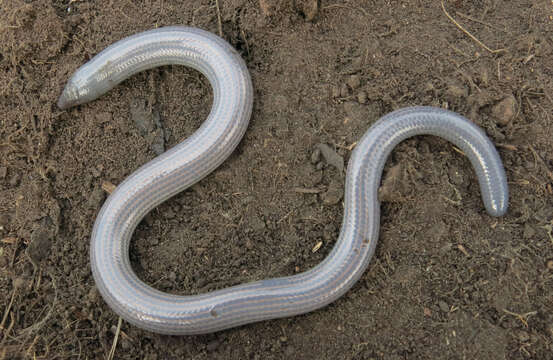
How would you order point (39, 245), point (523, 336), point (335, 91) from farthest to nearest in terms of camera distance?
1. point (335, 91)
2. point (39, 245)
3. point (523, 336)

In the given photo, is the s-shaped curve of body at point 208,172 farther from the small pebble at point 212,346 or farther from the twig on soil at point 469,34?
the twig on soil at point 469,34

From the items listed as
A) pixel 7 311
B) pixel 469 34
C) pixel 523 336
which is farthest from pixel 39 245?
pixel 469 34

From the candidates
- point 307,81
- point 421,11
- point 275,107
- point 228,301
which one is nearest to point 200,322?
point 228,301

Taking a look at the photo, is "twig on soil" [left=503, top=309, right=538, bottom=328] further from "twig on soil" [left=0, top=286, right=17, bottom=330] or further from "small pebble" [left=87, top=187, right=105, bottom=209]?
"twig on soil" [left=0, top=286, right=17, bottom=330]

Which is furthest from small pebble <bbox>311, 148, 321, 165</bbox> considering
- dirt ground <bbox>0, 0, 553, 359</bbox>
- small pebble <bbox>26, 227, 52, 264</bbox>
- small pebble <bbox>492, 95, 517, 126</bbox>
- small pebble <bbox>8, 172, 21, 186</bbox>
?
small pebble <bbox>8, 172, 21, 186</bbox>

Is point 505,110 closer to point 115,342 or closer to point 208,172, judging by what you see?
point 208,172

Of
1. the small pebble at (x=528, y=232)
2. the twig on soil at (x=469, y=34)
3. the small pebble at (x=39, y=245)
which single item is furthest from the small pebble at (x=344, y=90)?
the small pebble at (x=39, y=245)

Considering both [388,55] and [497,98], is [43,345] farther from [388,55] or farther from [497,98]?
[497,98]
